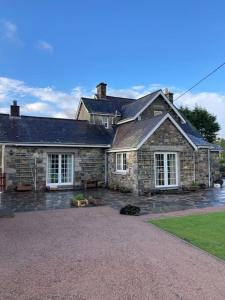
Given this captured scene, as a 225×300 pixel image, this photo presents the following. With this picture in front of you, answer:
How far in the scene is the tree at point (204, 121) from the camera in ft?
125

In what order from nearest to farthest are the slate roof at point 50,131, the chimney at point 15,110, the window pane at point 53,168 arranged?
the slate roof at point 50,131 → the window pane at point 53,168 → the chimney at point 15,110

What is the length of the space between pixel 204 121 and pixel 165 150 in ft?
83.9

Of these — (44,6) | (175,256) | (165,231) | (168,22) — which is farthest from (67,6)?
(175,256)

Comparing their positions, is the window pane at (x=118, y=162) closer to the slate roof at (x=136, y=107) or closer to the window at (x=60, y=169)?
the window at (x=60, y=169)

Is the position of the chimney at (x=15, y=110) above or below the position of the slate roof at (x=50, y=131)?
above

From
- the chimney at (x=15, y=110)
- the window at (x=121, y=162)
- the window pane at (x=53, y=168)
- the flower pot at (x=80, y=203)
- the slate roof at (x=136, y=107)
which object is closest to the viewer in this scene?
→ the flower pot at (x=80, y=203)

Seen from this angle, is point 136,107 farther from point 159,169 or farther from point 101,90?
point 159,169

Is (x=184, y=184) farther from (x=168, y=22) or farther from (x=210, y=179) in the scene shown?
(x=168, y=22)

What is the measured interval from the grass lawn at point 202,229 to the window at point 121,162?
7468 millimetres

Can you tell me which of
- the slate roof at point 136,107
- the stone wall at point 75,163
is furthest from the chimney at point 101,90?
the stone wall at point 75,163

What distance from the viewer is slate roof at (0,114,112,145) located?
1633 centimetres

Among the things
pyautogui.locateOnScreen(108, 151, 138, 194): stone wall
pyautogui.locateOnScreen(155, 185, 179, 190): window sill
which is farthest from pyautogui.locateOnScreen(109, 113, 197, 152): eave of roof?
pyautogui.locateOnScreen(155, 185, 179, 190): window sill

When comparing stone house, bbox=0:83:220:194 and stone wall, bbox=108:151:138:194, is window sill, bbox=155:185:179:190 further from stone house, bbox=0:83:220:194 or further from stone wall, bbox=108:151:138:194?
stone wall, bbox=108:151:138:194

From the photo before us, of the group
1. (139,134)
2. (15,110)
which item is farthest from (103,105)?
(139,134)
